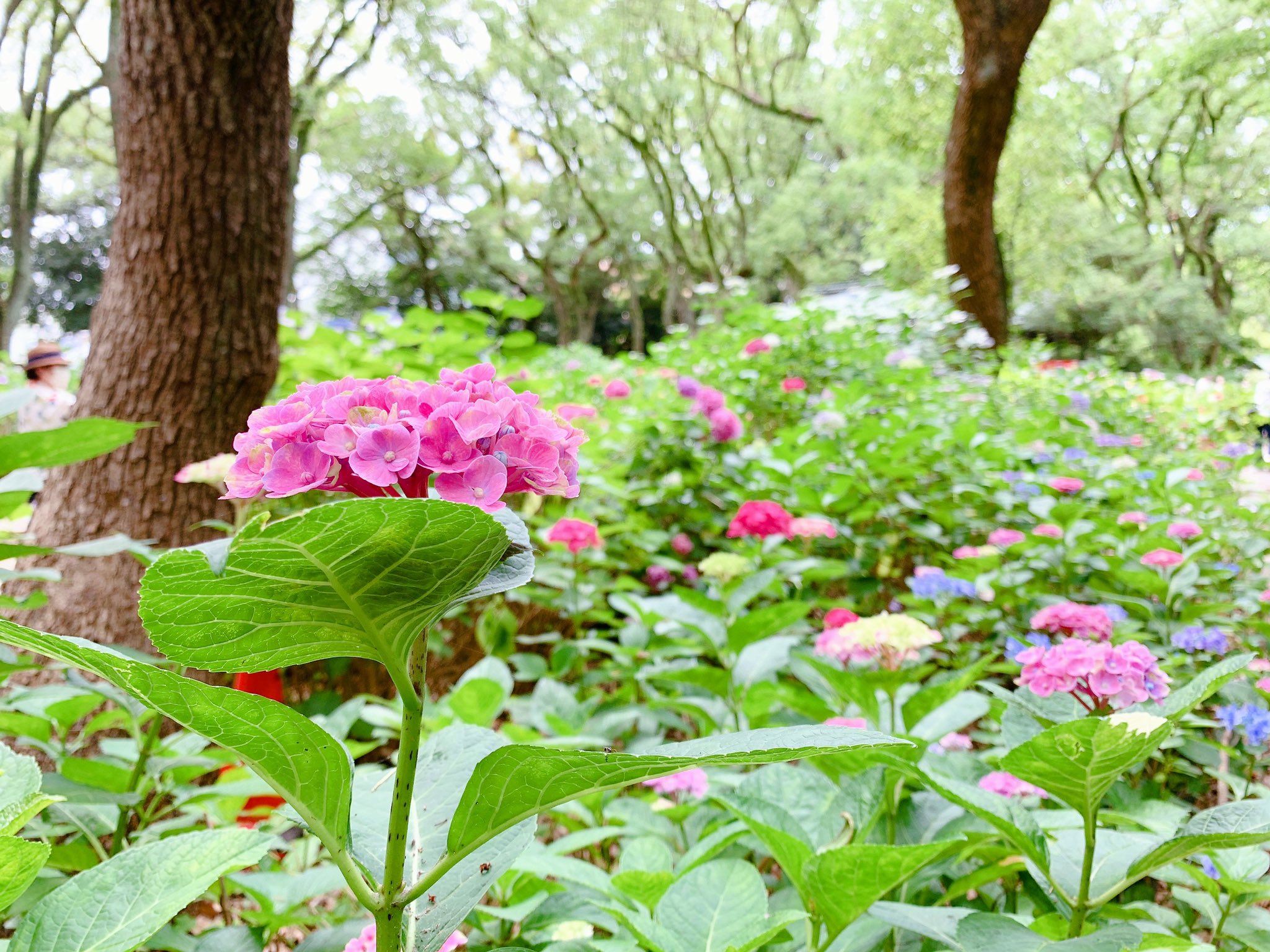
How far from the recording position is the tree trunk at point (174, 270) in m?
1.83

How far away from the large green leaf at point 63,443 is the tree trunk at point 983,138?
5.70 m

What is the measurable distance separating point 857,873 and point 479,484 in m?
0.47

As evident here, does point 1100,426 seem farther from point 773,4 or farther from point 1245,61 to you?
point 773,4

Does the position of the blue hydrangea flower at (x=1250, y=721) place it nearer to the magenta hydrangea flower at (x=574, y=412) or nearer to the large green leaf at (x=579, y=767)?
the large green leaf at (x=579, y=767)

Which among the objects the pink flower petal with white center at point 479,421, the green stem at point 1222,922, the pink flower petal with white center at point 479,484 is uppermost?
the pink flower petal with white center at point 479,421

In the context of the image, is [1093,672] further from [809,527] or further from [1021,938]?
[809,527]

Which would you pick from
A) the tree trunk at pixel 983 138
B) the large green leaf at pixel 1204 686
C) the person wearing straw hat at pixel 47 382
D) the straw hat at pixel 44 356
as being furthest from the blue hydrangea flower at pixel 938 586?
the tree trunk at pixel 983 138

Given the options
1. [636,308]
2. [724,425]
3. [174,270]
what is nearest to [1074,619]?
[724,425]

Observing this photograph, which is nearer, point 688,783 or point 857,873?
point 857,873

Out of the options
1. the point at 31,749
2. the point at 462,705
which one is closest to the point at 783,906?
the point at 462,705

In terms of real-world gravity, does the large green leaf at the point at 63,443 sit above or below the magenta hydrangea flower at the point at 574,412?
above

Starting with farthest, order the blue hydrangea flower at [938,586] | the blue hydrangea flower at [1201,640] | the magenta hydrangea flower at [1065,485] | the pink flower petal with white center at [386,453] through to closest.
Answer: the magenta hydrangea flower at [1065,485] → the blue hydrangea flower at [938,586] → the blue hydrangea flower at [1201,640] → the pink flower petal with white center at [386,453]

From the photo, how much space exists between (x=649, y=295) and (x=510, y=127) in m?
6.49

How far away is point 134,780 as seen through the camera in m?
0.95
